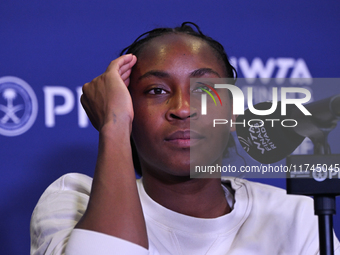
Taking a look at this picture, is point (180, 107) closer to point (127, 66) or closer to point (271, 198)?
point (127, 66)

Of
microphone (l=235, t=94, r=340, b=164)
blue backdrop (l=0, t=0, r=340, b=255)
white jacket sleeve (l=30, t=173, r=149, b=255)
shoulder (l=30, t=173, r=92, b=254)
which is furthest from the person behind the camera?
blue backdrop (l=0, t=0, r=340, b=255)

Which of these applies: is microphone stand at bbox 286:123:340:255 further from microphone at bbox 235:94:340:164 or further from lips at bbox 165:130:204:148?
lips at bbox 165:130:204:148

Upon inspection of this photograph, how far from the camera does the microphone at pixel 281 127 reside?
55 centimetres

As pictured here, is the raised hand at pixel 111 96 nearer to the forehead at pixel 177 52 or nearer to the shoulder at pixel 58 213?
the forehead at pixel 177 52

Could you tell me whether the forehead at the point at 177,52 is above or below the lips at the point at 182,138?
above

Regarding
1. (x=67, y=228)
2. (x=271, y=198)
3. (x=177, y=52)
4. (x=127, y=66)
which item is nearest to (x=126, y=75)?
(x=127, y=66)

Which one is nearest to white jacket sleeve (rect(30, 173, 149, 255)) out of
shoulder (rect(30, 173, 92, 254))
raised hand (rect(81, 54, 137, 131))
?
shoulder (rect(30, 173, 92, 254))

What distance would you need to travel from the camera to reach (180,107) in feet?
2.78

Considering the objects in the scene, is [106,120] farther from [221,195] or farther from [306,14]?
[306,14]

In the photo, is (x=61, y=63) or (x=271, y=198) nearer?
(x=271, y=198)

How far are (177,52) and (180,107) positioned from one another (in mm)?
165

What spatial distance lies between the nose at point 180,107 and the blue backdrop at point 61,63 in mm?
626

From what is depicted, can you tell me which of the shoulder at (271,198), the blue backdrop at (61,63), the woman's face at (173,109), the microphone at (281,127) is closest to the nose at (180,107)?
the woman's face at (173,109)

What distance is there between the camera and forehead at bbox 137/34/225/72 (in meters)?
0.92
